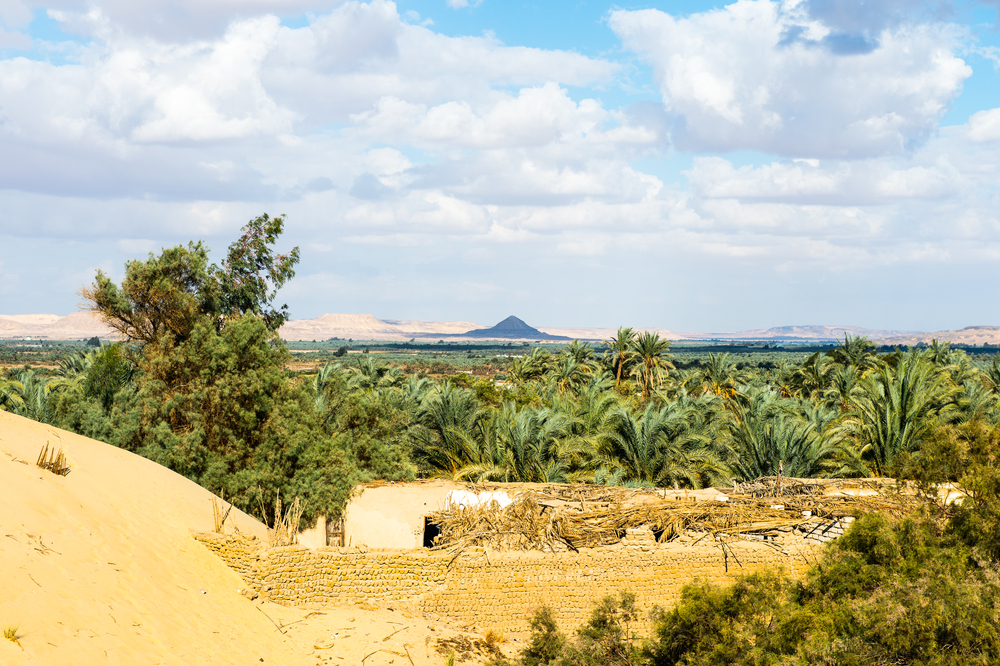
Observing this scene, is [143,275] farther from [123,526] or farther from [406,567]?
[406,567]

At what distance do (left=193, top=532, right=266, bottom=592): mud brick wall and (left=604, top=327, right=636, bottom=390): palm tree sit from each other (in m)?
29.8

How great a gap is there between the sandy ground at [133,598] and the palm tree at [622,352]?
29.3 metres

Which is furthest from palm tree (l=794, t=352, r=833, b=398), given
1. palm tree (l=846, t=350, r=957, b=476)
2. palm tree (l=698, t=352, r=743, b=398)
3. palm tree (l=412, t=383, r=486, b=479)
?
palm tree (l=412, t=383, r=486, b=479)

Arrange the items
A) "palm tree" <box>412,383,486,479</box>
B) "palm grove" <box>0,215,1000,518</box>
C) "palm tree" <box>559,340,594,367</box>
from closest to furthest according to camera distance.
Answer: "palm grove" <box>0,215,1000,518</box>, "palm tree" <box>412,383,486,479</box>, "palm tree" <box>559,340,594,367</box>

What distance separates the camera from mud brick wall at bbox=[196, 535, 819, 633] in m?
13.1

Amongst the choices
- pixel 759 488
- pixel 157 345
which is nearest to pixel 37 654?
pixel 759 488

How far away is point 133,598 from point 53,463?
4030mm

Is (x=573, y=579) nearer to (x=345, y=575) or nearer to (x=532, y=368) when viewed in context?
(x=345, y=575)

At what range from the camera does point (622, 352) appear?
4216 cm

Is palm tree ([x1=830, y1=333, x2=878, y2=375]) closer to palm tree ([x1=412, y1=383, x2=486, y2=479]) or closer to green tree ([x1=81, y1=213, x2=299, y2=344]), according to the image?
palm tree ([x1=412, y1=383, x2=486, y2=479])

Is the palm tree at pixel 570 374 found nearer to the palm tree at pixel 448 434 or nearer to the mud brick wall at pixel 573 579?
the palm tree at pixel 448 434

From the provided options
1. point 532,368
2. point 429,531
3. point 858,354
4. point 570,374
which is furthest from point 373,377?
point 429,531

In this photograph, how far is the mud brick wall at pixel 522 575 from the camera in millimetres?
13148

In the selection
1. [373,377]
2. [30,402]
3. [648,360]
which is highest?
[648,360]
